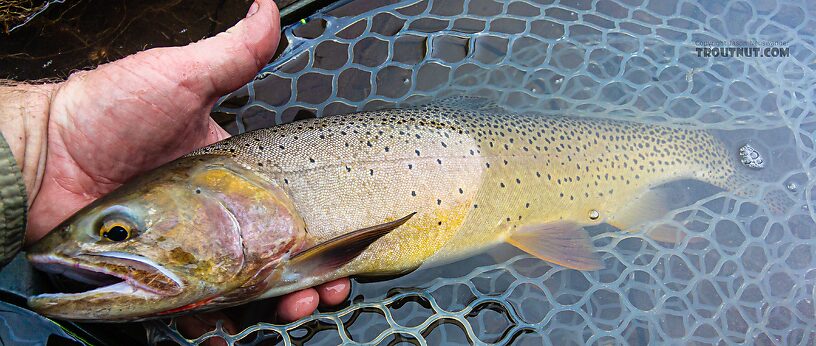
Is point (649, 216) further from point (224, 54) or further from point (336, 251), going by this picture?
point (224, 54)

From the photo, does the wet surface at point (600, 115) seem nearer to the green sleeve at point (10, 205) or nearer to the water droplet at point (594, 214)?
the water droplet at point (594, 214)

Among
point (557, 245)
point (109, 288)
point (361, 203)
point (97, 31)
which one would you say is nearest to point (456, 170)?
point (361, 203)

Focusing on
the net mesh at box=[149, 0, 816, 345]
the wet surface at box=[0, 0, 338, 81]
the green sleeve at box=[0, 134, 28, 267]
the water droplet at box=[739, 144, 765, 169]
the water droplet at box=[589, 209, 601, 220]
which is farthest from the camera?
the wet surface at box=[0, 0, 338, 81]

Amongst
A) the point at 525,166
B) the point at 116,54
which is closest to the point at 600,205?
the point at 525,166

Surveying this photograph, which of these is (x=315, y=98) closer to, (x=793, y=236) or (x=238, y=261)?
(x=238, y=261)

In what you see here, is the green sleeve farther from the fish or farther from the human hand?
the human hand

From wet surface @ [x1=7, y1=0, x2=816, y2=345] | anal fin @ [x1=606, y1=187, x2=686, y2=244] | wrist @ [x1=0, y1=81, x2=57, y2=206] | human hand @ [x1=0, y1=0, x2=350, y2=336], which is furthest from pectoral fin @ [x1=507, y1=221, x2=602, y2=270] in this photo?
wrist @ [x1=0, y1=81, x2=57, y2=206]
